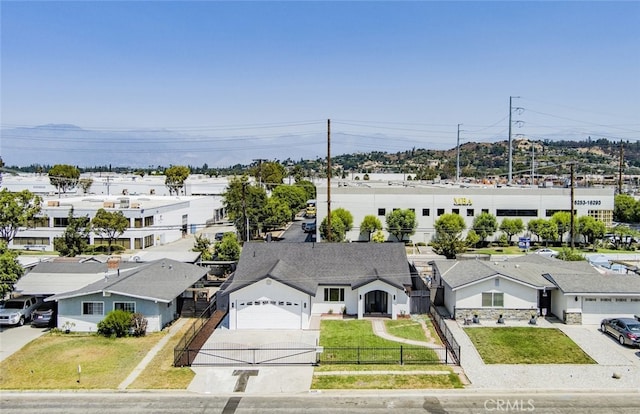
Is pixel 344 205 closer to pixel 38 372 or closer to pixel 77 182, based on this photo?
pixel 38 372

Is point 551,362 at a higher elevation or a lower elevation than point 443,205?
lower

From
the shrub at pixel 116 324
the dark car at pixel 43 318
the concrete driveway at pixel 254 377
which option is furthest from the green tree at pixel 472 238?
the dark car at pixel 43 318

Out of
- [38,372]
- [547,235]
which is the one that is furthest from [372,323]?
[547,235]

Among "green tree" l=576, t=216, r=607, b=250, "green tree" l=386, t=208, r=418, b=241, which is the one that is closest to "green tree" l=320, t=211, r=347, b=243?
"green tree" l=386, t=208, r=418, b=241

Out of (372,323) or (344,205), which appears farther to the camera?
(344,205)

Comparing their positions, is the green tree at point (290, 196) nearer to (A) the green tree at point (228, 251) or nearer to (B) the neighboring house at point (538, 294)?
(A) the green tree at point (228, 251)

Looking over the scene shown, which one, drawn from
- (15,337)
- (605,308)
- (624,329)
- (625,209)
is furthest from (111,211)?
(625,209)

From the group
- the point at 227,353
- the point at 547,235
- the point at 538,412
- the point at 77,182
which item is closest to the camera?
the point at 538,412
